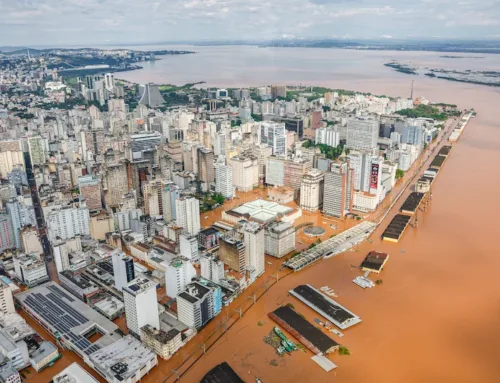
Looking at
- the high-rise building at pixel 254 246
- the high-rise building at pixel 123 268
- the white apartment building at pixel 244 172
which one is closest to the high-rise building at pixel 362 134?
the white apartment building at pixel 244 172

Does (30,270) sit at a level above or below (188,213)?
below

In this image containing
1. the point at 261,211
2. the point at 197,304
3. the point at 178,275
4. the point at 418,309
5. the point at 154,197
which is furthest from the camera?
the point at 261,211

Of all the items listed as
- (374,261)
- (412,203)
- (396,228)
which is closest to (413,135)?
(412,203)

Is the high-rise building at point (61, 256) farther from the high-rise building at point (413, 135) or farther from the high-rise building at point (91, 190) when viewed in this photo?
the high-rise building at point (413, 135)

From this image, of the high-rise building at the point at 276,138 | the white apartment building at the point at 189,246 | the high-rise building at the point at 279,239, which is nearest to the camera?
the white apartment building at the point at 189,246

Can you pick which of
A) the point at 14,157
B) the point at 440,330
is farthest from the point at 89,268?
the point at 14,157

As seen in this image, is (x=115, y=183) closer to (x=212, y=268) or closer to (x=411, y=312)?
(x=212, y=268)
